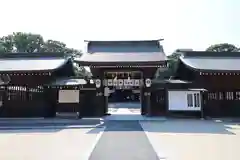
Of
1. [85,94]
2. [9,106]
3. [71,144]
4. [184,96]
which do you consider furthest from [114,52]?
[71,144]

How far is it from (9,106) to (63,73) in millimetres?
5602

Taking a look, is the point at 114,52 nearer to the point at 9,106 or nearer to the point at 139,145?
the point at 9,106

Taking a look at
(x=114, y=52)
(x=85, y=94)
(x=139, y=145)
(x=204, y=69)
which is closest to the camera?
(x=139, y=145)

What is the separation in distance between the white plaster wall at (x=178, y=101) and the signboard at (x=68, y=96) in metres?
6.48

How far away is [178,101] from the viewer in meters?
20.3

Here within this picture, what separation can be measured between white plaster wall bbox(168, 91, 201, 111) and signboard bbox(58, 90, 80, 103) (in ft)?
21.3

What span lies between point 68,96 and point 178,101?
767cm

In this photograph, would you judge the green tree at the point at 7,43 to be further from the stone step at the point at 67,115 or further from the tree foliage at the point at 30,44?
the stone step at the point at 67,115

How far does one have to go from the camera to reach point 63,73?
2431 cm

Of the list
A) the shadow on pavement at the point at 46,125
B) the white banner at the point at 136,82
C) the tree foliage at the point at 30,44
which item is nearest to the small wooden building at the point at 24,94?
the shadow on pavement at the point at 46,125

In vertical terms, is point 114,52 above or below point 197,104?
above

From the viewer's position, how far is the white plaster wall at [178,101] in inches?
797

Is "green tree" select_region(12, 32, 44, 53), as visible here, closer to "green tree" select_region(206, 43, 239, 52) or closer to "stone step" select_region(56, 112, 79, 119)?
"green tree" select_region(206, 43, 239, 52)

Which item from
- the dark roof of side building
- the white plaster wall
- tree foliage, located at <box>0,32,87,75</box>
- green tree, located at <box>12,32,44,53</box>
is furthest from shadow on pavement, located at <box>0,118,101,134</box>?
green tree, located at <box>12,32,44,53</box>
